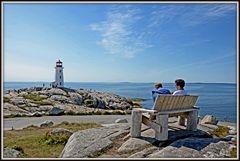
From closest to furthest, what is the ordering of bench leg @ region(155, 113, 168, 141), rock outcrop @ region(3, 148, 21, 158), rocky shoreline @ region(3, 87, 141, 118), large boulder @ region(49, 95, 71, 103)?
1. bench leg @ region(155, 113, 168, 141)
2. rock outcrop @ region(3, 148, 21, 158)
3. rocky shoreline @ region(3, 87, 141, 118)
4. large boulder @ region(49, 95, 71, 103)

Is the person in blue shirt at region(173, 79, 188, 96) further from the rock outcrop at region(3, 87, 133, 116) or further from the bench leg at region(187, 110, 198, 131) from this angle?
the rock outcrop at region(3, 87, 133, 116)

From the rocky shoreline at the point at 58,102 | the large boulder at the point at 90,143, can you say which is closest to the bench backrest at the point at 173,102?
the large boulder at the point at 90,143

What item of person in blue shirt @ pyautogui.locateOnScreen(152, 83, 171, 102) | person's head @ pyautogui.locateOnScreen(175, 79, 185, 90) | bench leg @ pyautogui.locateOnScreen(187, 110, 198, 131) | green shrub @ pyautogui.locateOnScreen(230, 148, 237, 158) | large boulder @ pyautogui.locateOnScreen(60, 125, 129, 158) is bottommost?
large boulder @ pyautogui.locateOnScreen(60, 125, 129, 158)

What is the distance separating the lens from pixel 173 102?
6082 millimetres

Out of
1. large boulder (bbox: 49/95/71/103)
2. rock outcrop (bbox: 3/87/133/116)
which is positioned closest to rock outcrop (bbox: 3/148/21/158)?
rock outcrop (bbox: 3/87/133/116)

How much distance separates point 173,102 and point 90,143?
214 cm

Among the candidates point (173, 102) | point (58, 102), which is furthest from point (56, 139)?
point (58, 102)

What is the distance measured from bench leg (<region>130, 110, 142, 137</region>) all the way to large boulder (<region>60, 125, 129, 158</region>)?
45 cm

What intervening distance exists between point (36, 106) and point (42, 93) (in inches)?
350

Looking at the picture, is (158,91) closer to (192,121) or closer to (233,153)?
(192,121)

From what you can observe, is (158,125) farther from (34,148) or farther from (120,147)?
(34,148)

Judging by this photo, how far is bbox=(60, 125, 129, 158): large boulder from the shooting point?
208 inches

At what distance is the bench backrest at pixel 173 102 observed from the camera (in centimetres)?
569

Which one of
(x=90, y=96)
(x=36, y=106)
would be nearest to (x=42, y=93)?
(x=90, y=96)
